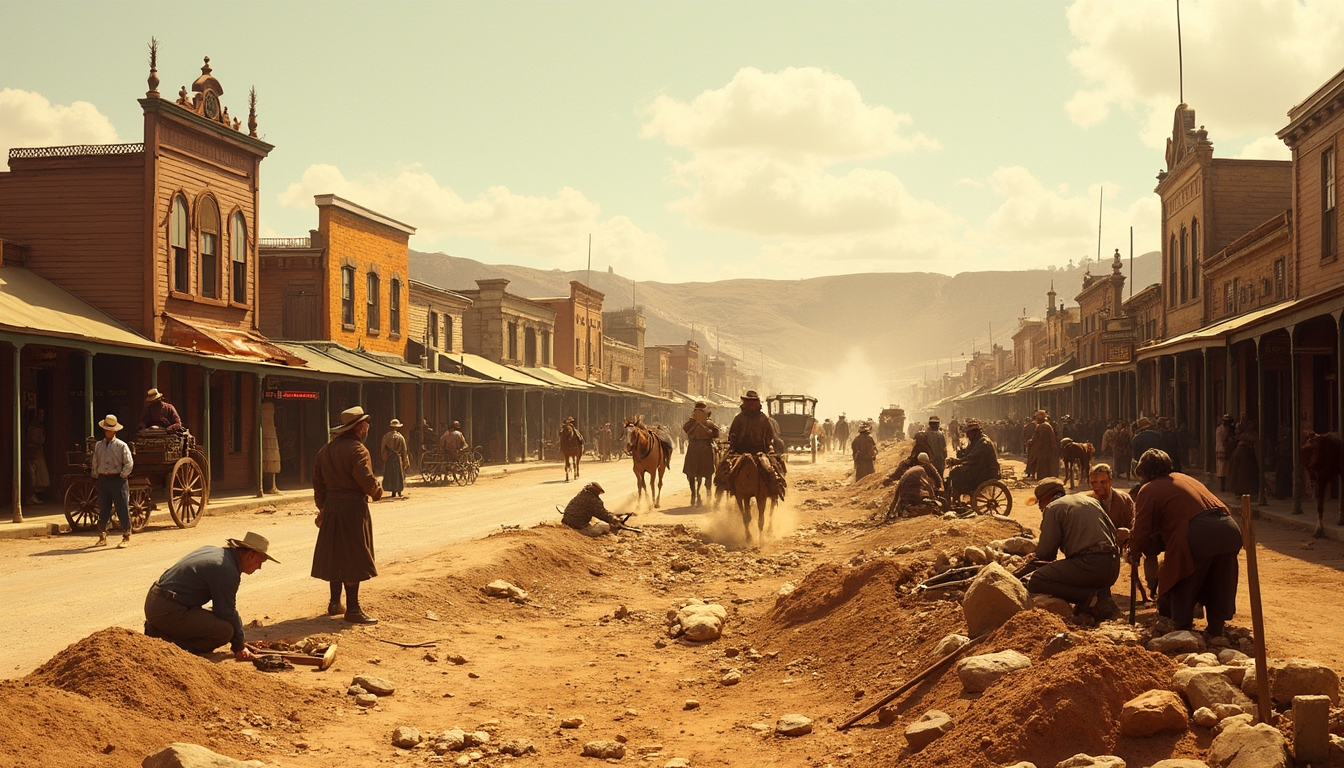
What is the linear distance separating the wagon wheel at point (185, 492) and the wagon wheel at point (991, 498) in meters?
13.0

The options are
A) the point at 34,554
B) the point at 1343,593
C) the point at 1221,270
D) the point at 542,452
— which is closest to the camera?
the point at 1343,593

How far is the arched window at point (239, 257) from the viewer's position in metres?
27.6

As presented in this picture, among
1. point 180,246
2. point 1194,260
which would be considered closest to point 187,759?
point 180,246

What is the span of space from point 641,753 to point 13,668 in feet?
15.3

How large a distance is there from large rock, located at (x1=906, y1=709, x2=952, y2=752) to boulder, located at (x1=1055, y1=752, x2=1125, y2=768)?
2.88 feet

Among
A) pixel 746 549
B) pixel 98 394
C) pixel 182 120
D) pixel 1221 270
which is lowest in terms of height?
pixel 746 549

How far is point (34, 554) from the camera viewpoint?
14305 millimetres

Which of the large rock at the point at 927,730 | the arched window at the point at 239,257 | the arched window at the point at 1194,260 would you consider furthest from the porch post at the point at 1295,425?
the arched window at the point at 239,257

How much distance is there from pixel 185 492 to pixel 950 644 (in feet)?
46.7

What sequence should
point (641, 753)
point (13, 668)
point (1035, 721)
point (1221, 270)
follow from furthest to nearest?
point (1221, 270), point (13, 668), point (641, 753), point (1035, 721)

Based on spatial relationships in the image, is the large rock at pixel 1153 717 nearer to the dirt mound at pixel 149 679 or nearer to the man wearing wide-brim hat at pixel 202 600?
the dirt mound at pixel 149 679

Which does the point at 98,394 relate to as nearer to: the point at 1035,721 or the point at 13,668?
the point at 13,668

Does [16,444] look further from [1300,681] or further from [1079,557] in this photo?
[1300,681]

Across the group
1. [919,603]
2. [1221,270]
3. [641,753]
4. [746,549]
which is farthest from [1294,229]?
[641,753]
